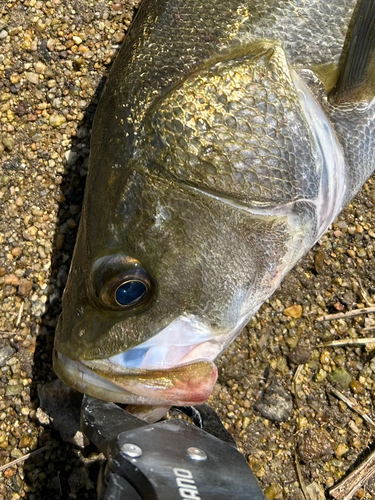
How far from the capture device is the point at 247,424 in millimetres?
2789

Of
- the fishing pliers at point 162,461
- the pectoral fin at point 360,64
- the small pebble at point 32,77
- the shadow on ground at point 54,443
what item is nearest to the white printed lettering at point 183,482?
the fishing pliers at point 162,461

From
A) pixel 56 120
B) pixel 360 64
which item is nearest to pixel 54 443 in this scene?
pixel 56 120

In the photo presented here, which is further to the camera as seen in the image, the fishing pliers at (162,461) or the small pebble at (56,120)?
the small pebble at (56,120)

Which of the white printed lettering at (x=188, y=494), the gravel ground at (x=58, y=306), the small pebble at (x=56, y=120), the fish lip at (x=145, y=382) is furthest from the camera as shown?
the small pebble at (x=56, y=120)

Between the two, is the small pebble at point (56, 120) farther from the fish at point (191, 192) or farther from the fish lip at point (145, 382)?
the fish lip at point (145, 382)

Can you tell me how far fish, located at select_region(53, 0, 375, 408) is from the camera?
1.98 meters

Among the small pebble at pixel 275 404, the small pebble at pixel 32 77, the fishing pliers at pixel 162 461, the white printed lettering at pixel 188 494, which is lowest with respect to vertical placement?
the small pebble at pixel 275 404

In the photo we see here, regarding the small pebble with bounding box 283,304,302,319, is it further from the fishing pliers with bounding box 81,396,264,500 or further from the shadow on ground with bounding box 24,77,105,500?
the shadow on ground with bounding box 24,77,105,500

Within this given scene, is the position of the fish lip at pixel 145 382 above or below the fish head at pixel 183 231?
below

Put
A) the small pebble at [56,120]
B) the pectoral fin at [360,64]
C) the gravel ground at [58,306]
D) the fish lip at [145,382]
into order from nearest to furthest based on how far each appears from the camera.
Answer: the fish lip at [145,382]
the pectoral fin at [360,64]
the gravel ground at [58,306]
the small pebble at [56,120]

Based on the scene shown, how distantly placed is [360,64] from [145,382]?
1.66 m

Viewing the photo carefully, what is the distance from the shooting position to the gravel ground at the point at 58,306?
2.72 metres

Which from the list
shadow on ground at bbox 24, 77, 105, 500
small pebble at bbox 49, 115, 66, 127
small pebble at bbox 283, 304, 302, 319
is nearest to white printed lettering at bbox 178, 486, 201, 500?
shadow on ground at bbox 24, 77, 105, 500

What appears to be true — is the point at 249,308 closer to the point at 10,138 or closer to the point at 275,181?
the point at 275,181
